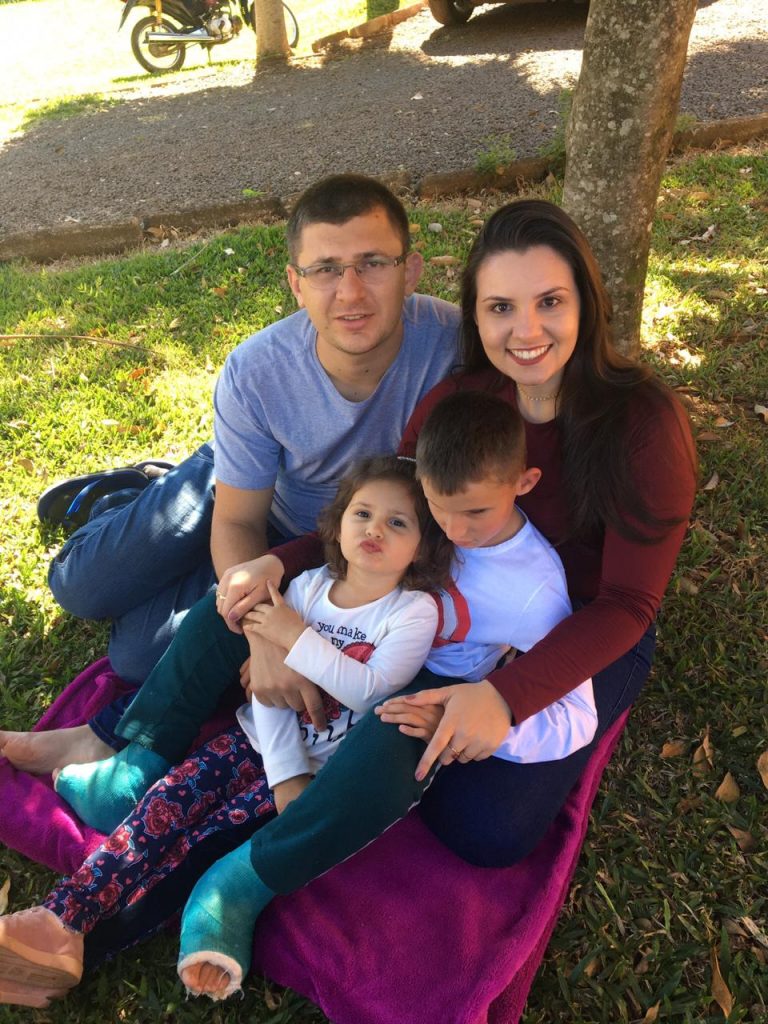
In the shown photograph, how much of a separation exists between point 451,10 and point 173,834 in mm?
11503

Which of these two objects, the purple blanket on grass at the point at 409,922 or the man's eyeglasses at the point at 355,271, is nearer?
the purple blanket on grass at the point at 409,922

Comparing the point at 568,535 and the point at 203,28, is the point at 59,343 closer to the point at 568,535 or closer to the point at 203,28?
the point at 568,535

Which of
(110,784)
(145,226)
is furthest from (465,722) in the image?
(145,226)

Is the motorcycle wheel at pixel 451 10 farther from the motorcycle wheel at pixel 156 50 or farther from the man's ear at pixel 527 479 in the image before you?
the man's ear at pixel 527 479

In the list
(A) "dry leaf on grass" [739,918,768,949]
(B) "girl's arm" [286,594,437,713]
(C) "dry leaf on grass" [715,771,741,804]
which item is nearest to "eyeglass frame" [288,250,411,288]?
(B) "girl's arm" [286,594,437,713]

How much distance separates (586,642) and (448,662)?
42 centimetres

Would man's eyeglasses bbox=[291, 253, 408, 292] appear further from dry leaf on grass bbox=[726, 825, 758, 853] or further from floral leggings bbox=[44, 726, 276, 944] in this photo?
dry leaf on grass bbox=[726, 825, 758, 853]

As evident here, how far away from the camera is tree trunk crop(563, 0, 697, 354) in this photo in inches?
125

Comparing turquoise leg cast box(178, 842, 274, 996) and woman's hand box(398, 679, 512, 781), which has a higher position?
woman's hand box(398, 679, 512, 781)

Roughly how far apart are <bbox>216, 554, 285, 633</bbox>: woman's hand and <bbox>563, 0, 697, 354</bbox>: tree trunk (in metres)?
2.08

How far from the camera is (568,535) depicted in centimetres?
257

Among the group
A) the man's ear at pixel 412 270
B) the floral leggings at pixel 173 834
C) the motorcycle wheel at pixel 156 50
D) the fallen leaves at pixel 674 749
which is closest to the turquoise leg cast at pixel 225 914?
the floral leggings at pixel 173 834

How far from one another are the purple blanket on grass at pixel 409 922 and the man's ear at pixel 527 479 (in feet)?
3.04

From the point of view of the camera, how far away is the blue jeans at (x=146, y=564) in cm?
330
